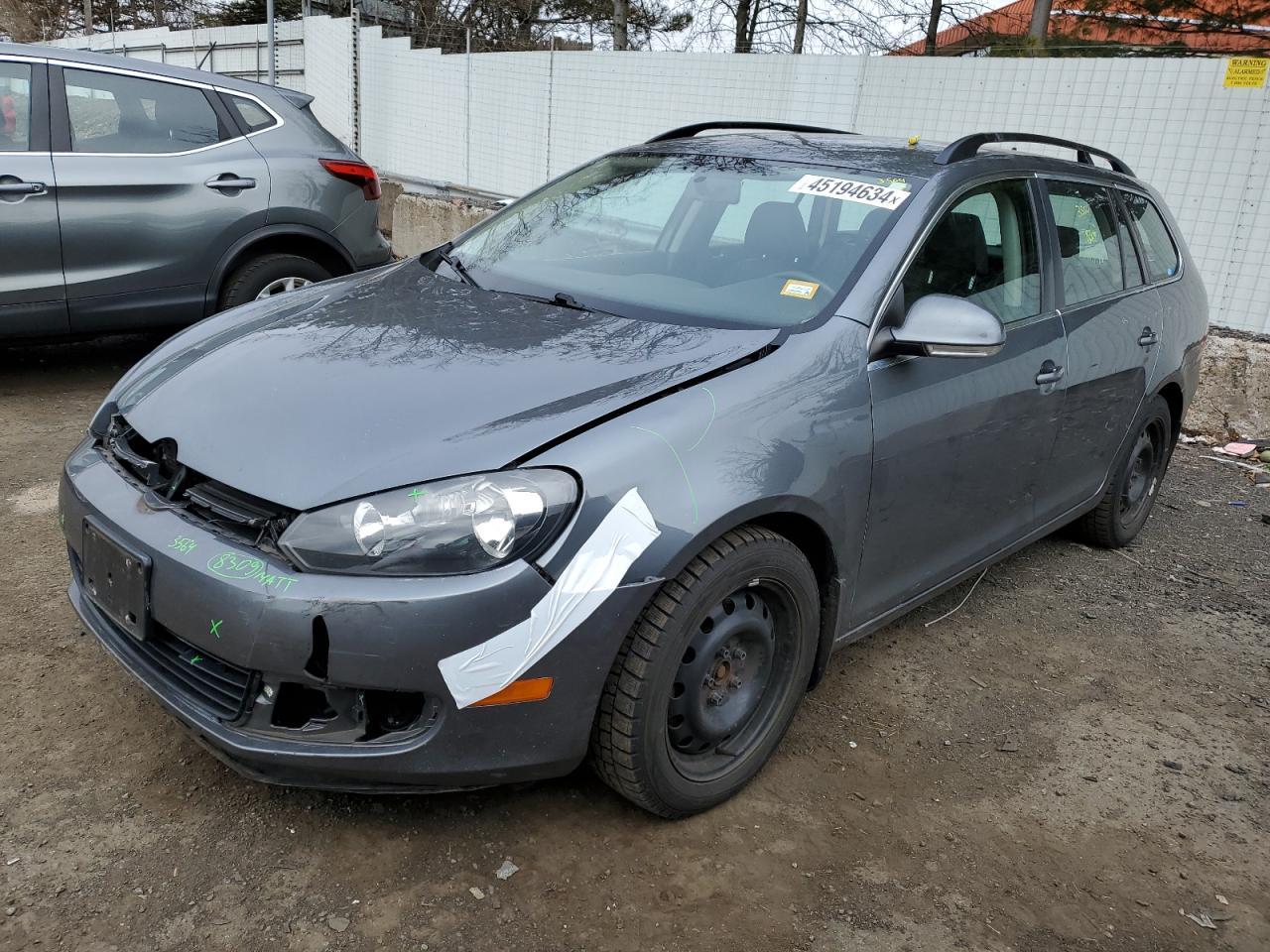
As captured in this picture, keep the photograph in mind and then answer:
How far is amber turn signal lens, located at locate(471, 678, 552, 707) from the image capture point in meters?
2.02

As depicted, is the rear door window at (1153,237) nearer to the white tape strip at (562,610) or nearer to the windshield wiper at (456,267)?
the windshield wiper at (456,267)

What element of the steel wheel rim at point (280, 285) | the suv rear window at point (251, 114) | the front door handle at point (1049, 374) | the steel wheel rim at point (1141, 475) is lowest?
the steel wheel rim at point (1141, 475)

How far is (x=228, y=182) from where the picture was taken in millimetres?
5477

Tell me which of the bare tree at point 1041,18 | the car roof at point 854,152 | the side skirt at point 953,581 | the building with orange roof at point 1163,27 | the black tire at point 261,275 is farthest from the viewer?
the bare tree at point 1041,18

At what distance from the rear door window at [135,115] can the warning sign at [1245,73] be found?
7213 millimetres

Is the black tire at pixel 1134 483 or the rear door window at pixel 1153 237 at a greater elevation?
the rear door window at pixel 1153 237

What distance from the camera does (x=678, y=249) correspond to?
3.11 metres

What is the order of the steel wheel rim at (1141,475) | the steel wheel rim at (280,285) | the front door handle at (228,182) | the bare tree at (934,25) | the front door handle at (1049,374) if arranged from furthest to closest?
the bare tree at (934,25), the steel wheel rim at (280,285), the front door handle at (228,182), the steel wheel rim at (1141,475), the front door handle at (1049,374)

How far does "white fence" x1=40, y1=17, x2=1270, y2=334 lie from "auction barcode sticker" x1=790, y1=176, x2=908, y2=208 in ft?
19.7

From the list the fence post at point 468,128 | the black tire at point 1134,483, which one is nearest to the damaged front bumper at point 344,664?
the black tire at point 1134,483

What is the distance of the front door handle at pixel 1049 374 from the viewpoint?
10.7ft

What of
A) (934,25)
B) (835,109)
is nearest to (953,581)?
(835,109)

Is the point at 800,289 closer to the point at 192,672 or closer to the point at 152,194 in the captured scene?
the point at 192,672

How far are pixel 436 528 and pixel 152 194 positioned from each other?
4159 mm
